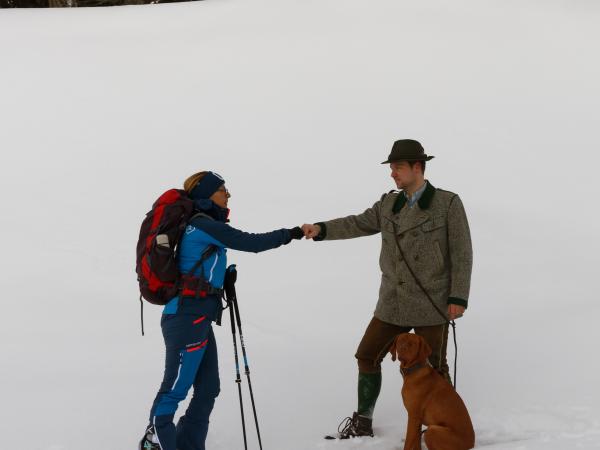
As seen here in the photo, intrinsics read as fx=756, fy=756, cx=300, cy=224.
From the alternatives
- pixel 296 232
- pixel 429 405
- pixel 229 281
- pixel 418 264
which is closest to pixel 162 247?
pixel 229 281

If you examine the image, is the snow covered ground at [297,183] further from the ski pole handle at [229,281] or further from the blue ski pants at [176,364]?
the ski pole handle at [229,281]

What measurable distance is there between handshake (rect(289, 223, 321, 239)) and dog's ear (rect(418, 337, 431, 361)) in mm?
931

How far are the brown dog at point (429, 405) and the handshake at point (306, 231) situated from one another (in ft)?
2.79

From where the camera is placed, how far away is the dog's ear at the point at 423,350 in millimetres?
4073

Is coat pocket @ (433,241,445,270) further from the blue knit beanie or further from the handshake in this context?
the blue knit beanie

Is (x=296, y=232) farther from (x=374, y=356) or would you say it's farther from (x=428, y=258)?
(x=374, y=356)

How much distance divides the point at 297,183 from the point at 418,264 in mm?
6165

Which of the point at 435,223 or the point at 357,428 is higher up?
the point at 435,223

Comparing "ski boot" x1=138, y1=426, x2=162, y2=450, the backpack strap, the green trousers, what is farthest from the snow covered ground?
the backpack strap

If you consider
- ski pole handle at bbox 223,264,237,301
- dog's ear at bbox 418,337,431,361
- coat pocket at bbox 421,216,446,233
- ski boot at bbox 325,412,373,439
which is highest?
coat pocket at bbox 421,216,446,233

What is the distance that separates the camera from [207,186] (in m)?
4.14

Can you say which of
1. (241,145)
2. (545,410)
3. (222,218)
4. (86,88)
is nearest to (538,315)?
(545,410)

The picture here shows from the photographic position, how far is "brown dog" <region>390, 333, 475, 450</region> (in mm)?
3941

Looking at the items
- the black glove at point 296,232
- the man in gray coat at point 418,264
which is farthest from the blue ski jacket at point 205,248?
the man in gray coat at point 418,264
